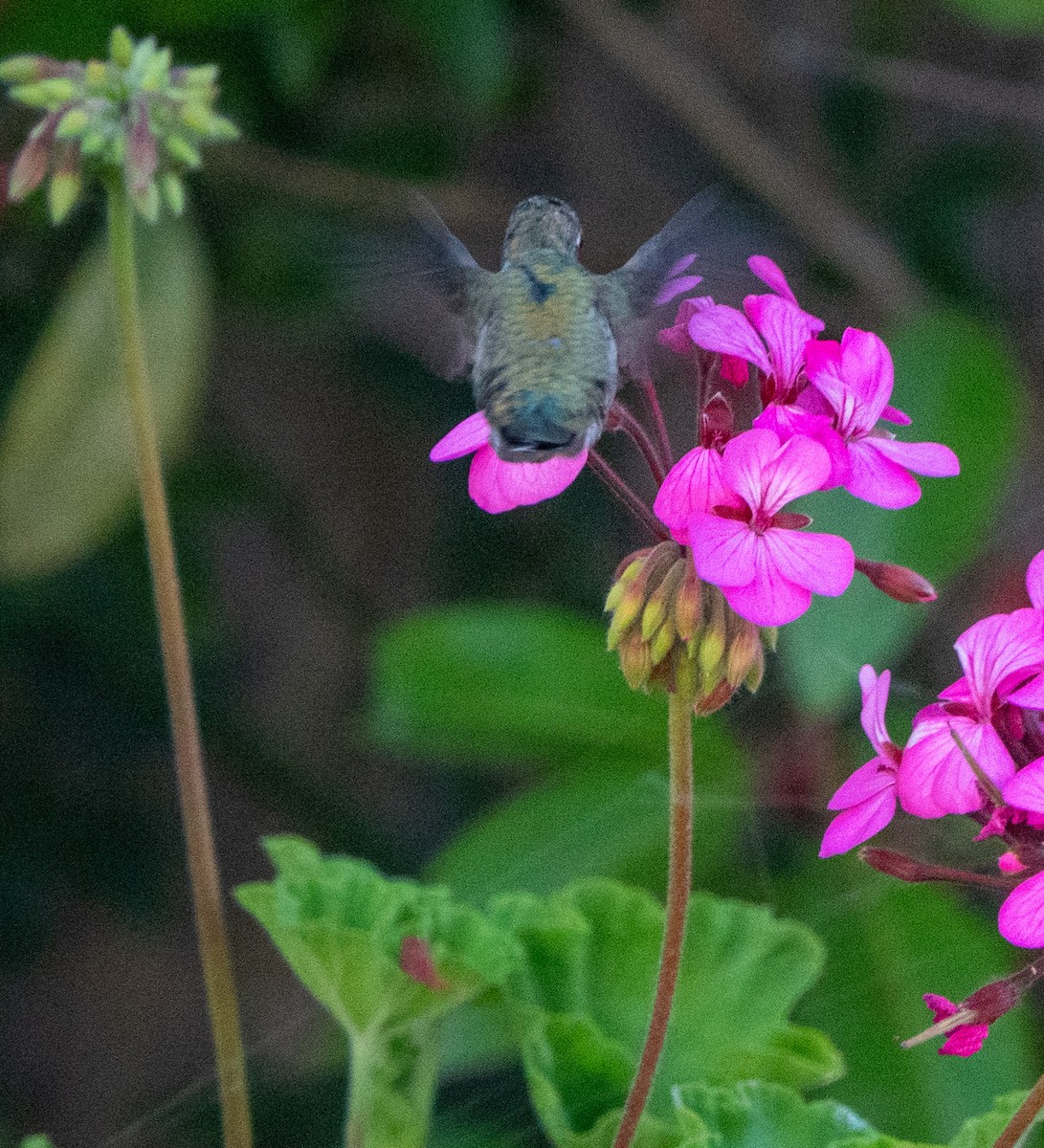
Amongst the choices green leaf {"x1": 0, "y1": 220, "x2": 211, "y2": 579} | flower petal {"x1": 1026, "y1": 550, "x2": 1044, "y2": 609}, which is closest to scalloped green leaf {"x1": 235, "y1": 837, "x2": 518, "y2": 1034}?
flower petal {"x1": 1026, "y1": 550, "x2": 1044, "y2": 609}

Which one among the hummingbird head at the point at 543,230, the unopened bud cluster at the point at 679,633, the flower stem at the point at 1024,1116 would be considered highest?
the hummingbird head at the point at 543,230

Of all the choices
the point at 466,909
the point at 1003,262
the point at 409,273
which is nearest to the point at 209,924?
the point at 466,909

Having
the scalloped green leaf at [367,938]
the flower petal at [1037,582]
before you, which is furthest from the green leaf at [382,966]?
the flower petal at [1037,582]

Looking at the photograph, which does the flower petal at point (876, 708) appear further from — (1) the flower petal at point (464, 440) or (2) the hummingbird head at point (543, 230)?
(2) the hummingbird head at point (543, 230)

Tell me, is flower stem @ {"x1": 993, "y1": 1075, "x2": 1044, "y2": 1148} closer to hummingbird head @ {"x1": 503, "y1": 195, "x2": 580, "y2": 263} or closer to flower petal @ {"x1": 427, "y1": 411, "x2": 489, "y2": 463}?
flower petal @ {"x1": 427, "y1": 411, "x2": 489, "y2": 463}

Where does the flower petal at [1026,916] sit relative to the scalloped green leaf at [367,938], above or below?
above

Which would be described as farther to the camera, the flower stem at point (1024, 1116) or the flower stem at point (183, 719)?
the flower stem at point (183, 719)

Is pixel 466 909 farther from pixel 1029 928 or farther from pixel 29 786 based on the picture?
pixel 29 786
